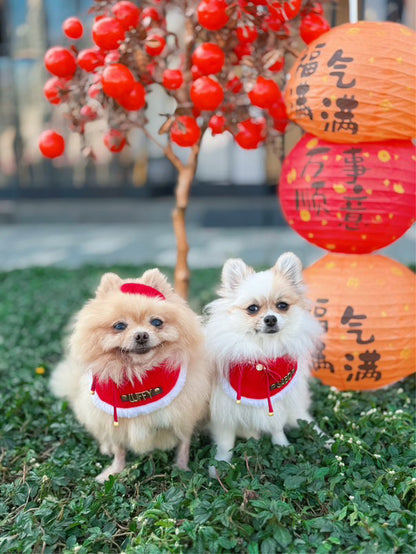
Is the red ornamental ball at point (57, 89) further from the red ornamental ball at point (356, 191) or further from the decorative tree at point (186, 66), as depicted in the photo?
the red ornamental ball at point (356, 191)

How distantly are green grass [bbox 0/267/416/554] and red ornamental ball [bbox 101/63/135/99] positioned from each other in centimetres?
189

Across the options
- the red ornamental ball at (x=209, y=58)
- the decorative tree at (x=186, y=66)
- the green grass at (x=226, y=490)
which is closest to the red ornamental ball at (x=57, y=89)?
the decorative tree at (x=186, y=66)

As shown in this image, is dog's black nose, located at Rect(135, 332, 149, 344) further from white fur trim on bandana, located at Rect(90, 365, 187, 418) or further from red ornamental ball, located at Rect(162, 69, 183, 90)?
red ornamental ball, located at Rect(162, 69, 183, 90)

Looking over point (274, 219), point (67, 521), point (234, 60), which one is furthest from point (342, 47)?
point (274, 219)

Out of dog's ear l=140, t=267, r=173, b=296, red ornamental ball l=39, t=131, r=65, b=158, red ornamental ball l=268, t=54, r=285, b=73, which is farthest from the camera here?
red ornamental ball l=268, t=54, r=285, b=73

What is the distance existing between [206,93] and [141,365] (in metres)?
1.56

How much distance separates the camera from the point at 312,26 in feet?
11.0

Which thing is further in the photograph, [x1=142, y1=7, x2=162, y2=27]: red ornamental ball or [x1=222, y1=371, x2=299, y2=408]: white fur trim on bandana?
[x1=142, y1=7, x2=162, y2=27]: red ornamental ball

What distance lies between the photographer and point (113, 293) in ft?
7.74

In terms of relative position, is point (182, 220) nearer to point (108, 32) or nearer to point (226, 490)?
point (108, 32)

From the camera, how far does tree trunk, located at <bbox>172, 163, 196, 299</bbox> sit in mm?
3695

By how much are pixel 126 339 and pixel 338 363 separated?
1641mm

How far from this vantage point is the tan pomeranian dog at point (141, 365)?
7.47ft

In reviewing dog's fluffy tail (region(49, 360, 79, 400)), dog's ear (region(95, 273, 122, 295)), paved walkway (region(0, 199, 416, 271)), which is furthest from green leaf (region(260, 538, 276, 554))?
paved walkway (region(0, 199, 416, 271))
